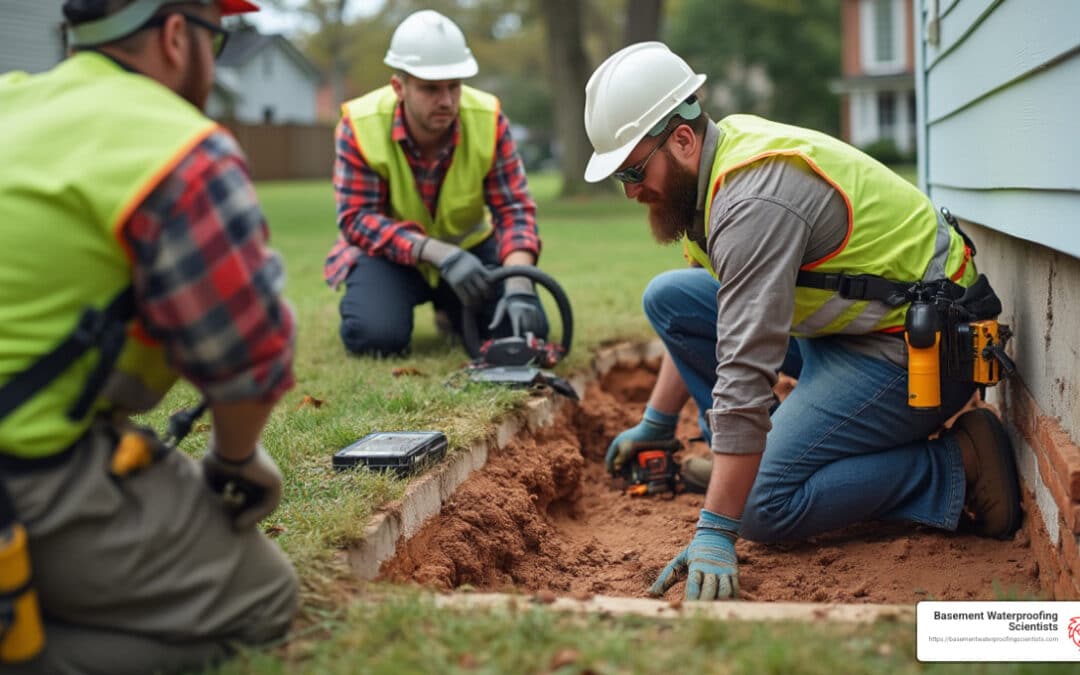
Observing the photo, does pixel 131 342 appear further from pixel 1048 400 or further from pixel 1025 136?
pixel 1025 136

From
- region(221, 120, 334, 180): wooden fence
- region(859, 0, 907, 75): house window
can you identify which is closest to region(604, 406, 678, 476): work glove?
region(221, 120, 334, 180): wooden fence

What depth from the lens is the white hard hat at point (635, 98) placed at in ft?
10.8

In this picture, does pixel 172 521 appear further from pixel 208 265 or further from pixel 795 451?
pixel 795 451

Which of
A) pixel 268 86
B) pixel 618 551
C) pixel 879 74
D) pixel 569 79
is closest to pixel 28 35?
pixel 569 79

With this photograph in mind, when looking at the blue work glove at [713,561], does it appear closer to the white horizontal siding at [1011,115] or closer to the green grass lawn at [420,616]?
the green grass lawn at [420,616]

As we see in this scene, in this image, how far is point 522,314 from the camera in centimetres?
521

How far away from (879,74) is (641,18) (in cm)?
1922

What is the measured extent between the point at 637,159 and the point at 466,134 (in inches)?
94.2

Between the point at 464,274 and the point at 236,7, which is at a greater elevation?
the point at 236,7

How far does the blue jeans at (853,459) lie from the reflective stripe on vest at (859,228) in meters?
0.19

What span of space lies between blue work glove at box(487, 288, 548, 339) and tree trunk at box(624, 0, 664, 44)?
1445cm

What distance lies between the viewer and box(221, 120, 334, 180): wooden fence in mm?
33719

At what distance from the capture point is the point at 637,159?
3.33 m

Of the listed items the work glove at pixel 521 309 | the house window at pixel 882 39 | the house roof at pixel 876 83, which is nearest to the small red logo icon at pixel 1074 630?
the work glove at pixel 521 309
